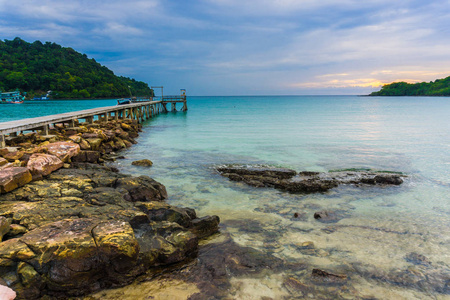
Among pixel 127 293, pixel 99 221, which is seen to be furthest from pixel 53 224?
pixel 127 293

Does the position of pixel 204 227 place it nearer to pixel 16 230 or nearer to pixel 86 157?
pixel 16 230

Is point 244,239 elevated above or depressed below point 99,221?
below

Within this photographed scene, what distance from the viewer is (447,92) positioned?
14275 cm

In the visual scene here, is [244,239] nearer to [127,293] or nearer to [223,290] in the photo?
[223,290]

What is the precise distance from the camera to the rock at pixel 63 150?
8820mm

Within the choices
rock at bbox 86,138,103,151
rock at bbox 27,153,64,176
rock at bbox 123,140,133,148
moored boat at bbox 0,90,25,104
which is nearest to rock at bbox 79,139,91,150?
rock at bbox 86,138,103,151

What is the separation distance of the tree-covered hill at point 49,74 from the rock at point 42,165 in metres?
89.4

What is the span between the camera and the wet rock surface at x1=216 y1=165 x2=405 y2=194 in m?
8.55

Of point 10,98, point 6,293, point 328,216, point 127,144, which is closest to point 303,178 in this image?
point 328,216

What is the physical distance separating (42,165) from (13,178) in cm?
119

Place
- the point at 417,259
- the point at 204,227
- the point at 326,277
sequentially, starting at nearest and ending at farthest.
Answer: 1. the point at 326,277
2. the point at 417,259
3. the point at 204,227

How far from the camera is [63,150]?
9234 millimetres

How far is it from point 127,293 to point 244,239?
2.37 metres

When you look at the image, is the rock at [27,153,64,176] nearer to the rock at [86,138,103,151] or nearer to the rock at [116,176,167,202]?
the rock at [116,176,167,202]
